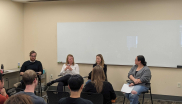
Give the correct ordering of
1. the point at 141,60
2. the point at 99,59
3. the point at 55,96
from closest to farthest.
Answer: the point at 55,96 < the point at 141,60 < the point at 99,59

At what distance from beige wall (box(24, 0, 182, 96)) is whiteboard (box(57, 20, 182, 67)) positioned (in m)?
0.16

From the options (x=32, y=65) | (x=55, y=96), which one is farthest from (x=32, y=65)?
(x=55, y=96)

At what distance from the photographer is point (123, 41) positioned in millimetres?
4602

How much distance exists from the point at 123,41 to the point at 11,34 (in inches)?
135

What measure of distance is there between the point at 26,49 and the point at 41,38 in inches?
27.3

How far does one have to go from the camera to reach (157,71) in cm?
439

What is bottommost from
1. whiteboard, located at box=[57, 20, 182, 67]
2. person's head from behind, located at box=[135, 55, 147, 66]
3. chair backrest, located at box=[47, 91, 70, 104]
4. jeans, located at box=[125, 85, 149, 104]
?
jeans, located at box=[125, 85, 149, 104]

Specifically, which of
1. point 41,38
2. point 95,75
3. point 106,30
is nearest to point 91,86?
point 95,75

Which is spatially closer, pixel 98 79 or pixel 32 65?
pixel 98 79

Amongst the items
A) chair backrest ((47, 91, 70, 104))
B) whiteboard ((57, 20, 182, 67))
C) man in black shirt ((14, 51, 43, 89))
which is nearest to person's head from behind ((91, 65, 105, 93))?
chair backrest ((47, 91, 70, 104))

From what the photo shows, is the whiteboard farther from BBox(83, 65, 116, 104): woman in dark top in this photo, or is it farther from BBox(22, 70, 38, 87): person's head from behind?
BBox(22, 70, 38, 87): person's head from behind

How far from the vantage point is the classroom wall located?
15.7 feet

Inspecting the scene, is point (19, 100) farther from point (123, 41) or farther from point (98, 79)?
point (123, 41)

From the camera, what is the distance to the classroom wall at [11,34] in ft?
15.7
